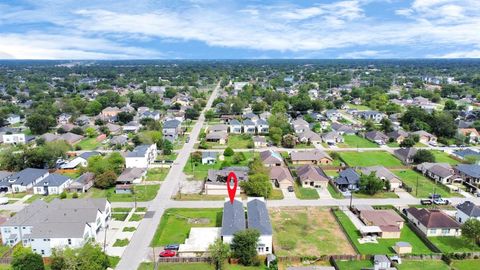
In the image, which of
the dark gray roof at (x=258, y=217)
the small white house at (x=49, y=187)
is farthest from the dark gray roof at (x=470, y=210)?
the small white house at (x=49, y=187)

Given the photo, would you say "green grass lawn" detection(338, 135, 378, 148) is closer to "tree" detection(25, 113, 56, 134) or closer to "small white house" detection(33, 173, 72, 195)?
"small white house" detection(33, 173, 72, 195)

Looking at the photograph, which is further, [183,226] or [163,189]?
[163,189]

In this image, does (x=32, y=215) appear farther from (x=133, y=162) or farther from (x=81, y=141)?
(x=81, y=141)

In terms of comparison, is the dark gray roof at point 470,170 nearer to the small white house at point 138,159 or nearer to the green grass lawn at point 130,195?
the green grass lawn at point 130,195

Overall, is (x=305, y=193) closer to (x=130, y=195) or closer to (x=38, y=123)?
(x=130, y=195)

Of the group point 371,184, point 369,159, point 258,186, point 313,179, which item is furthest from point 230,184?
point 369,159

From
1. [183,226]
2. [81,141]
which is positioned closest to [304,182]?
[183,226]

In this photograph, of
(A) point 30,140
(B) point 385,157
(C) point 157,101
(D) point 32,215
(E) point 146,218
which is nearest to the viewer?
(D) point 32,215

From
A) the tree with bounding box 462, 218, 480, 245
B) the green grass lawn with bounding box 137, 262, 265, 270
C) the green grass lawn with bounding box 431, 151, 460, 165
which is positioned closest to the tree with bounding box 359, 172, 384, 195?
the tree with bounding box 462, 218, 480, 245
